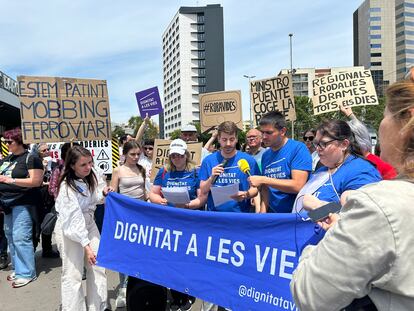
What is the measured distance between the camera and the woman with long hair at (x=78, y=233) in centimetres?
359

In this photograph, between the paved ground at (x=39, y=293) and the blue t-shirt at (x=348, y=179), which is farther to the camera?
the paved ground at (x=39, y=293)

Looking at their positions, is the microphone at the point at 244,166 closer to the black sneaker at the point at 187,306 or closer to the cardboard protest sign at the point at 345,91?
the black sneaker at the point at 187,306

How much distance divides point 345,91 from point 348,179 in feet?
15.1

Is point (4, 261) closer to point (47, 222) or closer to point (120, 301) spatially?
point (47, 222)

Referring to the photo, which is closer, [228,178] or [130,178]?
[228,178]

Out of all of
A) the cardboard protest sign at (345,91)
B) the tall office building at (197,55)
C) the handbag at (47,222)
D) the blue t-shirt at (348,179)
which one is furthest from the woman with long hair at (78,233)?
the tall office building at (197,55)

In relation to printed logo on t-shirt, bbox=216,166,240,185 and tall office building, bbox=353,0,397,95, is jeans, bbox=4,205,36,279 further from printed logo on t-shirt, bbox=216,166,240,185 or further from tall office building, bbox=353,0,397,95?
tall office building, bbox=353,0,397,95

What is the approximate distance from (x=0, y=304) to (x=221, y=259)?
3.30m

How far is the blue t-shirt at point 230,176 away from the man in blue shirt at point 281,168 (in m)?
0.19

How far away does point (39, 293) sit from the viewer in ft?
16.0

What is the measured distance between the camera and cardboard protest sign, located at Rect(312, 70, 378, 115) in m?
6.58

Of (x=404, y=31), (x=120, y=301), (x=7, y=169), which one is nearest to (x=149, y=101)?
(x=7, y=169)

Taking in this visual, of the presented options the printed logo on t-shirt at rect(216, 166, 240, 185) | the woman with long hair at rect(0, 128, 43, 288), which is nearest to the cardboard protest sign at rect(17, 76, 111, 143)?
the woman with long hair at rect(0, 128, 43, 288)

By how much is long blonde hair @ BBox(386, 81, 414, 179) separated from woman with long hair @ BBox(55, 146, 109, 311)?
3082 millimetres
